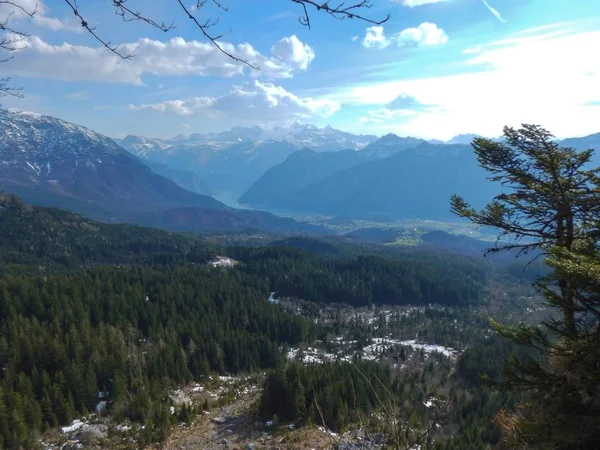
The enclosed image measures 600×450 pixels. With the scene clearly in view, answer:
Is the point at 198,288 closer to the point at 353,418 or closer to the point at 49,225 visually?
the point at 353,418

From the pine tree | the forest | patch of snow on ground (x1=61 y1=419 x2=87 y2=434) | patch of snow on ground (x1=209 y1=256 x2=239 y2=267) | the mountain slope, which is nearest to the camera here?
the pine tree

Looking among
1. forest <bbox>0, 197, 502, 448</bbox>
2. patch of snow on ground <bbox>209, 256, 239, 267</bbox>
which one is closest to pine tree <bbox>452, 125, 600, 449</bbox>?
forest <bbox>0, 197, 502, 448</bbox>

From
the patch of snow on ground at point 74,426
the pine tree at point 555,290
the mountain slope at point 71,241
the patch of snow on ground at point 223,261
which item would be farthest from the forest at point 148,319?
the pine tree at point 555,290

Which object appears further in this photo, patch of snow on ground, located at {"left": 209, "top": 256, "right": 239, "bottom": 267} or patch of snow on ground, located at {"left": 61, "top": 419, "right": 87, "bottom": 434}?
patch of snow on ground, located at {"left": 209, "top": 256, "right": 239, "bottom": 267}

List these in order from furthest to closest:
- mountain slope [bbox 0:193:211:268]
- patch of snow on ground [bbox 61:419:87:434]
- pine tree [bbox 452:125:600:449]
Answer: mountain slope [bbox 0:193:211:268] → patch of snow on ground [bbox 61:419:87:434] → pine tree [bbox 452:125:600:449]

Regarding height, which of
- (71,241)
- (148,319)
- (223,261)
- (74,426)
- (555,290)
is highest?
(555,290)

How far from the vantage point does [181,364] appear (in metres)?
55.5

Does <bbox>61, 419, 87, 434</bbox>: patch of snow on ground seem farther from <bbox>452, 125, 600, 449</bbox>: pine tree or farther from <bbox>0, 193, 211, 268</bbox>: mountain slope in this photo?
<bbox>0, 193, 211, 268</bbox>: mountain slope

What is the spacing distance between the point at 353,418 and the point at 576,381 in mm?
31859

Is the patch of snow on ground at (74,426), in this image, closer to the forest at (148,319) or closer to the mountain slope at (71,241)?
the forest at (148,319)

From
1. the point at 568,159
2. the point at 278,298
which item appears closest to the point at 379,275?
the point at 278,298

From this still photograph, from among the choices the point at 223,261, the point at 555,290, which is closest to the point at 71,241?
the point at 223,261

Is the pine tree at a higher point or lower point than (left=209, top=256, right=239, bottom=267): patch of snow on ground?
higher

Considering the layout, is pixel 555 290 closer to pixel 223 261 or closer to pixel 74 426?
pixel 74 426
